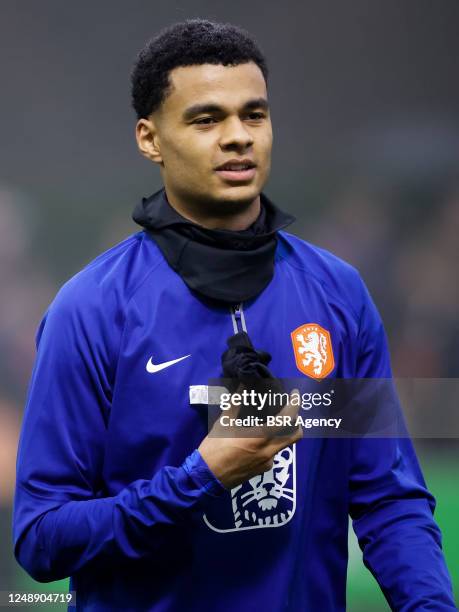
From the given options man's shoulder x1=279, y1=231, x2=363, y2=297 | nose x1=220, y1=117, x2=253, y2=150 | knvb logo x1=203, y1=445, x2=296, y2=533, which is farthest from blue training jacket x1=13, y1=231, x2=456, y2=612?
nose x1=220, y1=117, x2=253, y2=150

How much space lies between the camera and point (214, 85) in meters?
1.83

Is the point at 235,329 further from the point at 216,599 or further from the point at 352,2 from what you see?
the point at 352,2

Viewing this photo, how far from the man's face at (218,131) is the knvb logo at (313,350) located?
0.24m

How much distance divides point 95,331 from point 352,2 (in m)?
3.71

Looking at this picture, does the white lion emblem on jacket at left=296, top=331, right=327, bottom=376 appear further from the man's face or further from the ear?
the ear

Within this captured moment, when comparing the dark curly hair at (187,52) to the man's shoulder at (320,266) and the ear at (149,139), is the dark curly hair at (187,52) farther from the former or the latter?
the man's shoulder at (320,266)

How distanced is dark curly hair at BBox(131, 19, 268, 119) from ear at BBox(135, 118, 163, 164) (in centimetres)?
2

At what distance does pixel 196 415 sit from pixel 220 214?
13.6 inches

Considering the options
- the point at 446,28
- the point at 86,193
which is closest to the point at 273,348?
the point at 86,193

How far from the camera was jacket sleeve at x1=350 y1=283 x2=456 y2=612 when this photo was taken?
5.88ft

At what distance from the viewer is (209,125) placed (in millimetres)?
1839

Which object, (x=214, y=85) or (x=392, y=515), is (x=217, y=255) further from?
(x=392, y=515)

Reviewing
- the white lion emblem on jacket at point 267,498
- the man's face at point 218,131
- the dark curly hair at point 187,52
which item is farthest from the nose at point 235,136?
the white lion emblem on jacket at point 267,498

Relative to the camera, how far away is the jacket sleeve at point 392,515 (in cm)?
179
